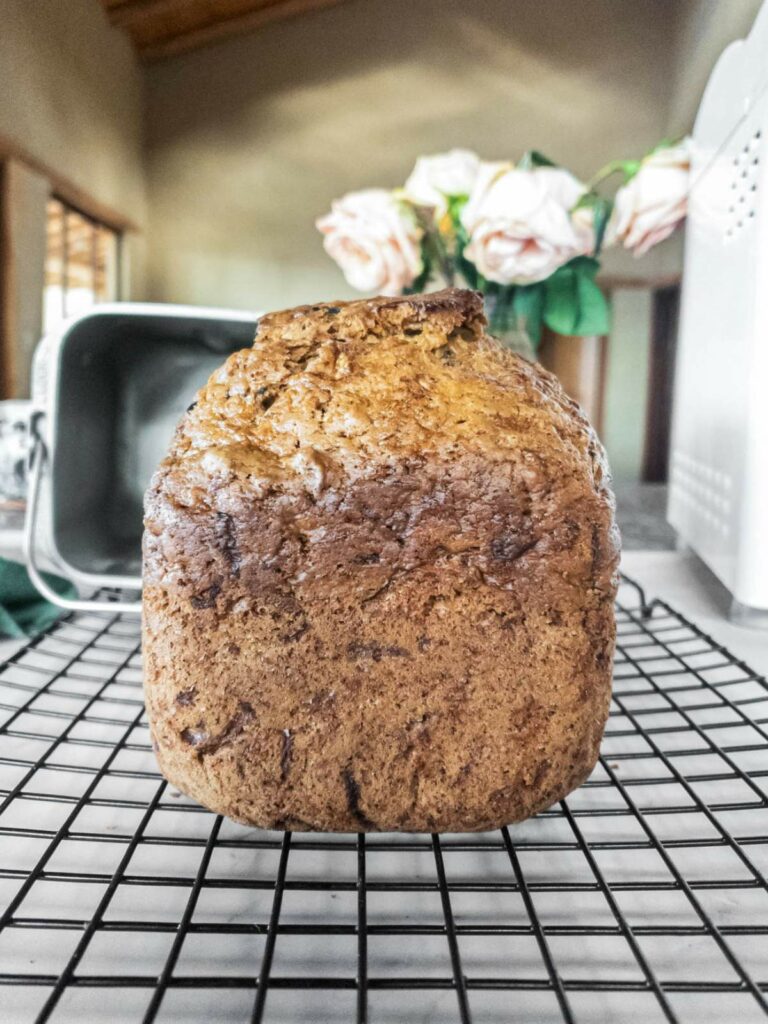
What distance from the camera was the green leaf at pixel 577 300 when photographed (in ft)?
4.48

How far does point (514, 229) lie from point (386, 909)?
3.28ft

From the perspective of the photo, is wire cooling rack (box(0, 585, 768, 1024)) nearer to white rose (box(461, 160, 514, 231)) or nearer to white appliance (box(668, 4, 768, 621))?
white appliance (box(668, 4, 768, 621))

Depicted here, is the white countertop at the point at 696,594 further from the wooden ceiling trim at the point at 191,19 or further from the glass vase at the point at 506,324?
the wooden ceiling trim at the point at 191,19

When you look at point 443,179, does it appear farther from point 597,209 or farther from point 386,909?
point 386,909

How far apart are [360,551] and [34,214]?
3016mm

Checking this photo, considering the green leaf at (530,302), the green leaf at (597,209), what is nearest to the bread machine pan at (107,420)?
the green leaf at (530,302)

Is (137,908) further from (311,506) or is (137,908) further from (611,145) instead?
(611,145)

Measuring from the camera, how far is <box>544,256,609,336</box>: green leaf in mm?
1364

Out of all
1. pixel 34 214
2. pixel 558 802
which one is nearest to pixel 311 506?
pixel 558 802

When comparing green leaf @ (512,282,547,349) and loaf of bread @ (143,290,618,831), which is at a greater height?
green leaf @ (512,282,547,349)

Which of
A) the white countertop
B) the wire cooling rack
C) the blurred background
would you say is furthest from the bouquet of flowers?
the blurred background

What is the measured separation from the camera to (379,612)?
1.74 feet

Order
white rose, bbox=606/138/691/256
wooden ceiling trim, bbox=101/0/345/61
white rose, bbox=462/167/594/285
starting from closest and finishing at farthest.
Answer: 1. white rose, bbox=462/167/594/285
2. white rose, bbox=606/138/691/256
3. wooden ceiling trim, bbox=101/0/345/61

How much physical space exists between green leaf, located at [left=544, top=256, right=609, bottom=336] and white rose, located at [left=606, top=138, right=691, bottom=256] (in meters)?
0.10
